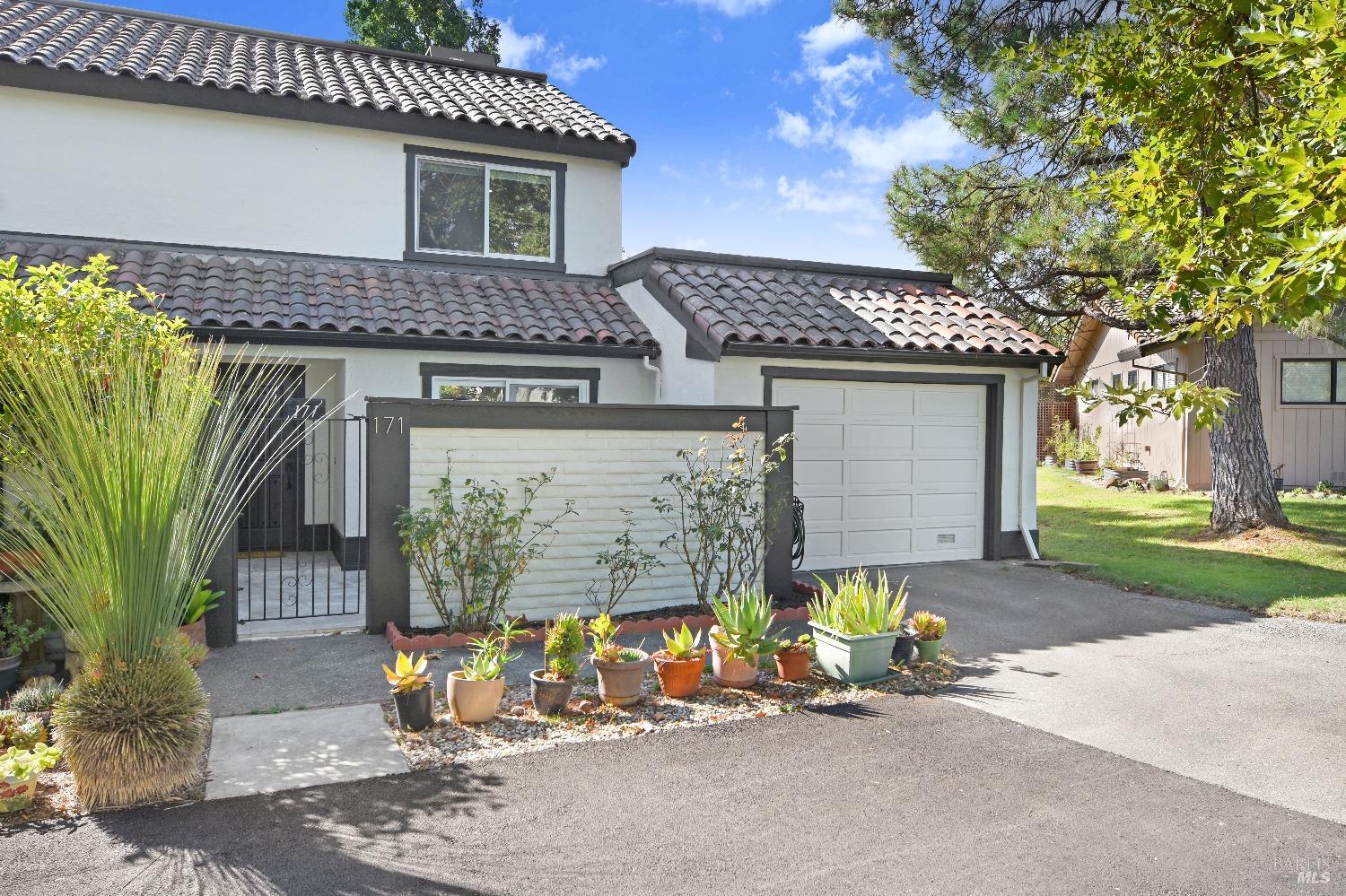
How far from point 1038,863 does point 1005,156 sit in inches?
491

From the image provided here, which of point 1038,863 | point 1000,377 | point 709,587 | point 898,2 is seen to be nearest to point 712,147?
point 898,2

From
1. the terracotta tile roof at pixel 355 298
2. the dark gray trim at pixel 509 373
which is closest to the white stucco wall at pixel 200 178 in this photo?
the terracotta tile roof at pixel 355 298

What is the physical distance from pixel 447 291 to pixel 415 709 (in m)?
7.39

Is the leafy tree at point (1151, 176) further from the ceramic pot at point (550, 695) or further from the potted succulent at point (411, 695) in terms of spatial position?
the potted succulent at point (411, 695)

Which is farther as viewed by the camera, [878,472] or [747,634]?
[878,472]

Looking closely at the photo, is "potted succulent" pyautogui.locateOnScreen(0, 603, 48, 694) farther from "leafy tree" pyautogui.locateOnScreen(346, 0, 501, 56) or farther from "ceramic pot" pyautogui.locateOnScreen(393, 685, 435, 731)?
"leafy tree" pyautogui.locateOnScreen(346, 0, 501, 56)

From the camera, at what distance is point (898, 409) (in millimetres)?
11594

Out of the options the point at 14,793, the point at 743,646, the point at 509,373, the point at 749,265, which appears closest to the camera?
the point at 14,793

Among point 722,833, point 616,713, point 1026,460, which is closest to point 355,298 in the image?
point 616,713

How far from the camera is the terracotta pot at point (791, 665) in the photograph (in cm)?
688

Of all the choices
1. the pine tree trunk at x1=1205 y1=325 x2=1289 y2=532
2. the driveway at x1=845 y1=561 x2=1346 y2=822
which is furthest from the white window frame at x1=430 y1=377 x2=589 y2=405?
the pine tree trunk at x1=1205 y1=325 x2=1289 y2=532

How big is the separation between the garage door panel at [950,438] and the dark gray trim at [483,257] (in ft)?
18.0

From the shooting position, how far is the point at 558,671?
20.2 ft

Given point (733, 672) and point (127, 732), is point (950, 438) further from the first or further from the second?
point (127, 732)
